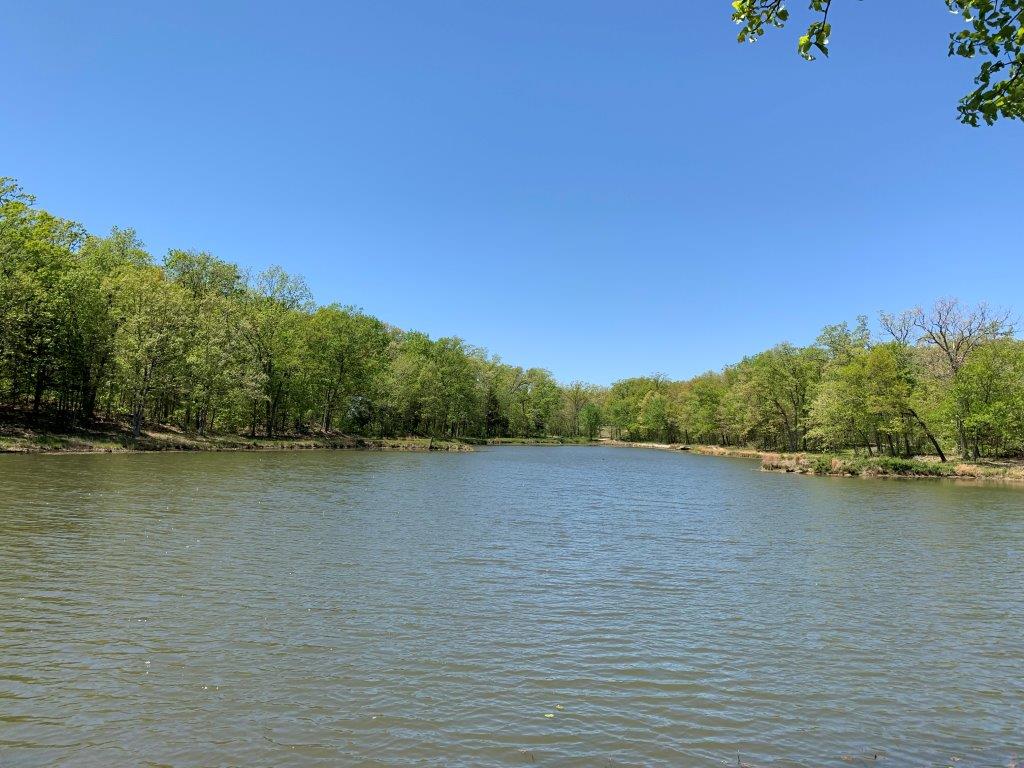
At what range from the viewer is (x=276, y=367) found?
240 ft

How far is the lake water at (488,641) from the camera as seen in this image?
7.64 m

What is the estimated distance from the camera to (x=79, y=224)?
62625 mm

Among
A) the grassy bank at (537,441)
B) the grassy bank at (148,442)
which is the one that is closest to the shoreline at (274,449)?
the grassy bank at (148,442)

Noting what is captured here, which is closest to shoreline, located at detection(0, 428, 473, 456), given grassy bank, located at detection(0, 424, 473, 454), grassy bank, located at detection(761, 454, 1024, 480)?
grassy bank, located at detection(0, 424, 473, 454)

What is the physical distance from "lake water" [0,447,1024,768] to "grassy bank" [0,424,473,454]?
78.4ft

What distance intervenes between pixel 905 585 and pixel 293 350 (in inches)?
2791

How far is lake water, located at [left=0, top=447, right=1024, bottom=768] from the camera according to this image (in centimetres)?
764

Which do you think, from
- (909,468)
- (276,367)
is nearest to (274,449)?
(276,367)

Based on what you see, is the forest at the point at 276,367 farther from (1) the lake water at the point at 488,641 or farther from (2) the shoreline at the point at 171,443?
(1) the lake water at the point at 488,641

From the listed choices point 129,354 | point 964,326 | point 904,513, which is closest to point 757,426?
point 964,326

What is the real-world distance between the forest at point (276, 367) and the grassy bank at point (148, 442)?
188 centimetres

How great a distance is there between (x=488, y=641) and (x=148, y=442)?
171 feet

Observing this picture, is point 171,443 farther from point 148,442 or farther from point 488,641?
point 488,641

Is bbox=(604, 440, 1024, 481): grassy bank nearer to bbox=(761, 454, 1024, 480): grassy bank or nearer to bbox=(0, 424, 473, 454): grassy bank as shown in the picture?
bbox=(761, 454, 1024, 480): grassy bank
